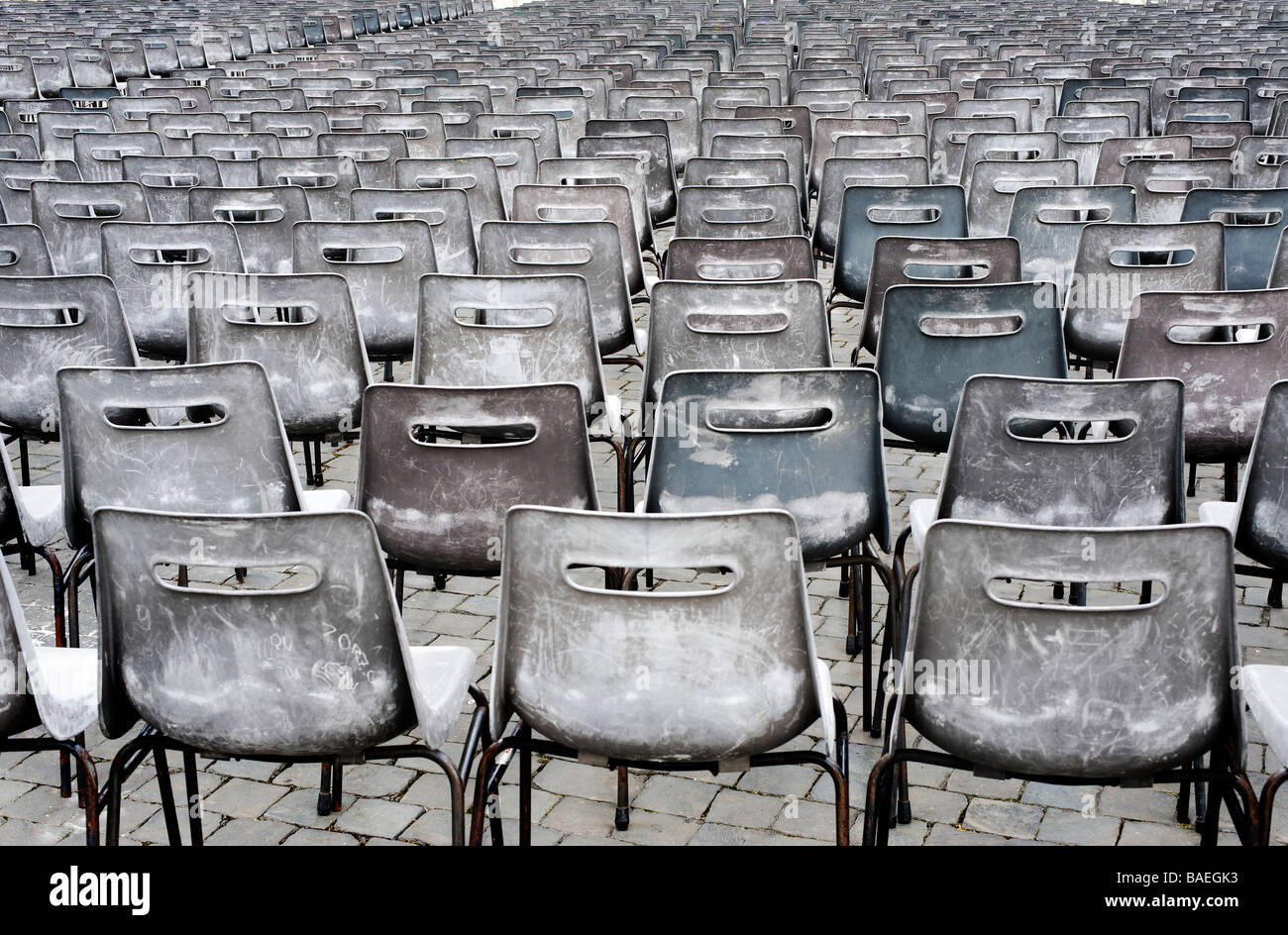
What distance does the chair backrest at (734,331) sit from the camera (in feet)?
14.3

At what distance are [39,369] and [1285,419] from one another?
3.88 meters

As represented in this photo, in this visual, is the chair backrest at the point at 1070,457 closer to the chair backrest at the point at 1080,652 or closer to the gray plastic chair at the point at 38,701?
the chair backrest at the point at 1080,652

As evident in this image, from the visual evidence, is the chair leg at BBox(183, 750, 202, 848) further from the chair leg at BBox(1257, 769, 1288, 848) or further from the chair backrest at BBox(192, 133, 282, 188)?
the chair backrest at BBox(192, 133, 282, 188)

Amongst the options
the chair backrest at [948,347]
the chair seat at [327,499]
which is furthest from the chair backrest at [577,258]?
the chair seat at [327,499]

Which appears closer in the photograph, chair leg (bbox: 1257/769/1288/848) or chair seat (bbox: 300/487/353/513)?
chair leg (bbox: 1257/769/1288/848)

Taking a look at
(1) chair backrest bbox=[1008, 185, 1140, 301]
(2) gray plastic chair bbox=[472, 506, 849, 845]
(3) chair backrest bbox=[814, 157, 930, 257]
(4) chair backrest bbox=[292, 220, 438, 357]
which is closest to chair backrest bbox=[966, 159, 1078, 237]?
(3) chair backrest bbox=[814, 157, 930, 257]

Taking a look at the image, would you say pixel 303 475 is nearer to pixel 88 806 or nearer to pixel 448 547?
pixel 448 547

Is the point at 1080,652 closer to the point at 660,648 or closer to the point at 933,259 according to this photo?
the point at 660,648

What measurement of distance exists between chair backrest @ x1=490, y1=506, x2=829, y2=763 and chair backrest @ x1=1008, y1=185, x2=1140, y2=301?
3956mm

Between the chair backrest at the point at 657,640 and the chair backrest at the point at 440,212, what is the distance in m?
4.08

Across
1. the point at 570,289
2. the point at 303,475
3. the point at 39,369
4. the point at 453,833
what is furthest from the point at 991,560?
the point at 303,475

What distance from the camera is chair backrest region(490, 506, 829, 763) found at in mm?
2363

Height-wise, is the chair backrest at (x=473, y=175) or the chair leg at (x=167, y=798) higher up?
the chair backrest at (x=473, y=175)

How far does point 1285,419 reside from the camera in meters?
3.26
